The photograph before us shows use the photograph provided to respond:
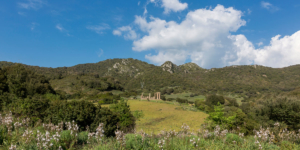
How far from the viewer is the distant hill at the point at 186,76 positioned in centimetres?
9338

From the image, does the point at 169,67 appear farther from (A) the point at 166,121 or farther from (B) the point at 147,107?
(A) the point at 166,121

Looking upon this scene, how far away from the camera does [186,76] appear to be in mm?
136375

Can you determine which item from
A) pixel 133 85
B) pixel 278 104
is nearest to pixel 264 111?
pixel 278 104

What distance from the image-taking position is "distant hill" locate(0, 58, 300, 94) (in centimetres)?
9338

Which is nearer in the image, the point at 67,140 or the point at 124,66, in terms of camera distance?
the point at 67,140

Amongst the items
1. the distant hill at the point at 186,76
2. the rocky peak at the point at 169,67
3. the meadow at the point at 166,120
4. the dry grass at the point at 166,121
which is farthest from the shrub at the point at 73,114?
the rocky peak at the point at 169,67

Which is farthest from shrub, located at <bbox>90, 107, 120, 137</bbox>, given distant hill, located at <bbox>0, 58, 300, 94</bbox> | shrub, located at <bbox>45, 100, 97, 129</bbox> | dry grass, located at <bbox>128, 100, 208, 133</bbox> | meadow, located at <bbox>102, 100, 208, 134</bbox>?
distant hill, located at <bbox>0, 58, 300, 94</bbox>

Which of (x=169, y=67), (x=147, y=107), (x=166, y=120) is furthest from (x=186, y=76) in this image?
(x=166, y=120)

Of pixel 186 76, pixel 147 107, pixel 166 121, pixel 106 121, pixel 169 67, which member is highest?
pixel 169 67

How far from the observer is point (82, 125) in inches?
383

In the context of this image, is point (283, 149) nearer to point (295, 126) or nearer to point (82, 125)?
point (82, 125)

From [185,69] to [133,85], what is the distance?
65058mm

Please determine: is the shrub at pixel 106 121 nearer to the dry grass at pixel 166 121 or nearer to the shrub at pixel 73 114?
the shrub at pixel 73 114

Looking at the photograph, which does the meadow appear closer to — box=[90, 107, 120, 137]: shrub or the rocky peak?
box=[90, 107, 120, 137]: shrub
